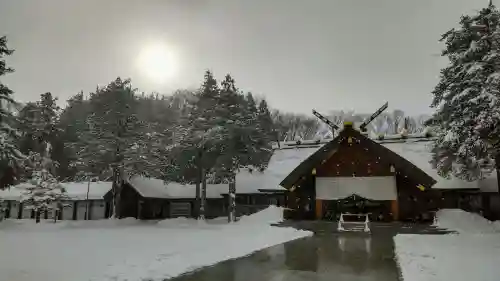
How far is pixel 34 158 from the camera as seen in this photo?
3500 cm

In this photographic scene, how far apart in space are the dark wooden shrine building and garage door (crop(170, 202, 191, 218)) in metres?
13.6

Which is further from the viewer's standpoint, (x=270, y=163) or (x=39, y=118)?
(x=39, y=118)

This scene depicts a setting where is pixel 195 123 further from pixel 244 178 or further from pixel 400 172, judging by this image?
pixel 400 172

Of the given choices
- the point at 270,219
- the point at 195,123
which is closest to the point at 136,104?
the point at 195,123

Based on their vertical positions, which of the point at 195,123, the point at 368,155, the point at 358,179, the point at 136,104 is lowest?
the point at 358,179

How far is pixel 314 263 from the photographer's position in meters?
10.5

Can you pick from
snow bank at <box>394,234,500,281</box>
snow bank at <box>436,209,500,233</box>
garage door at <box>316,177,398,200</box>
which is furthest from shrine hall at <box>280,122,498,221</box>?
snow bank at <box>394,234,500,281</box>

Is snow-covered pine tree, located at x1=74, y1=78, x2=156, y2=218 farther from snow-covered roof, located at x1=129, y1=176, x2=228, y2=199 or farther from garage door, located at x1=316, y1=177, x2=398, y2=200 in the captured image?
garage door, located at x1=316, y1=177, x2=398, y2=200

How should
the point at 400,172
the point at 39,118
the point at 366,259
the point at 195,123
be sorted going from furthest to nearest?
the point at 39,118
the point at 195,123
the point at 400,172
the point at 366,259

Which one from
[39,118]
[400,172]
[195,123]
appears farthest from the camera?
[39,118]

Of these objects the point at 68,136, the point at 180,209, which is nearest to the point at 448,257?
the point at 180,209

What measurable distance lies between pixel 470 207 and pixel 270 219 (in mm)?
14417

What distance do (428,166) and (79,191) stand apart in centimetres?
3424

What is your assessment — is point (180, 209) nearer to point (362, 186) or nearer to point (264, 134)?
point (264, 134)
